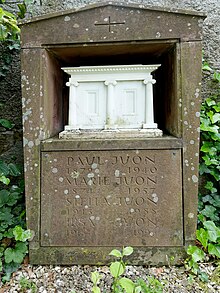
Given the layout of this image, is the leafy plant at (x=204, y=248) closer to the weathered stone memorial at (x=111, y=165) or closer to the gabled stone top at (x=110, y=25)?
the weathered stone memorial at (x=111, y=165)

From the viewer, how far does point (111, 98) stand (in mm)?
2205

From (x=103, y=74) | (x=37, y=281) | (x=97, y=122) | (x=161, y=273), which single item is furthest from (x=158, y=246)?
(x=103, y=74)

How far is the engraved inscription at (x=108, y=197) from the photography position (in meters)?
1.99

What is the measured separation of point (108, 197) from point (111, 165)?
0.24 m

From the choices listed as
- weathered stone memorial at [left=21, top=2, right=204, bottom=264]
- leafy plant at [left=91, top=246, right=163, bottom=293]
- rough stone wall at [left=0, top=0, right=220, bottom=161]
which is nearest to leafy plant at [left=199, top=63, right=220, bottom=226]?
rough stone wall at [left=0, top=0, right=220, bottom=161]

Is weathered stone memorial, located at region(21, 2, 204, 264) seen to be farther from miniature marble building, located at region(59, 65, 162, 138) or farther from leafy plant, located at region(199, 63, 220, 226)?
leafy plant, located at region(199, 63, 220, 226)

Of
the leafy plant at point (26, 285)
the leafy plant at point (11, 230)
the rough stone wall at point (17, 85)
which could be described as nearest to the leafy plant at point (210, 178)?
the rough stone wall at point (17, 85)

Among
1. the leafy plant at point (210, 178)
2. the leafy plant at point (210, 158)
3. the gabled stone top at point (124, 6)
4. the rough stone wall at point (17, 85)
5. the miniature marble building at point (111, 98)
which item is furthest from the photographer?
the rough stone wall at point (17, 85)

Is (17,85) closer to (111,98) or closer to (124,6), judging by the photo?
(111,98)

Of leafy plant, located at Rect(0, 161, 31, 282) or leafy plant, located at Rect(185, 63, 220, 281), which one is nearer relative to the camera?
leafy plant, located at Rect(0, 161, 31, 282)

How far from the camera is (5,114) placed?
289 cm

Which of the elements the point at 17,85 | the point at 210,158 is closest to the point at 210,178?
the point at 210,158

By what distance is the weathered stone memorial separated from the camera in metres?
1.96

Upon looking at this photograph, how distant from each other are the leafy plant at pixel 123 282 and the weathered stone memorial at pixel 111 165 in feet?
0.85
